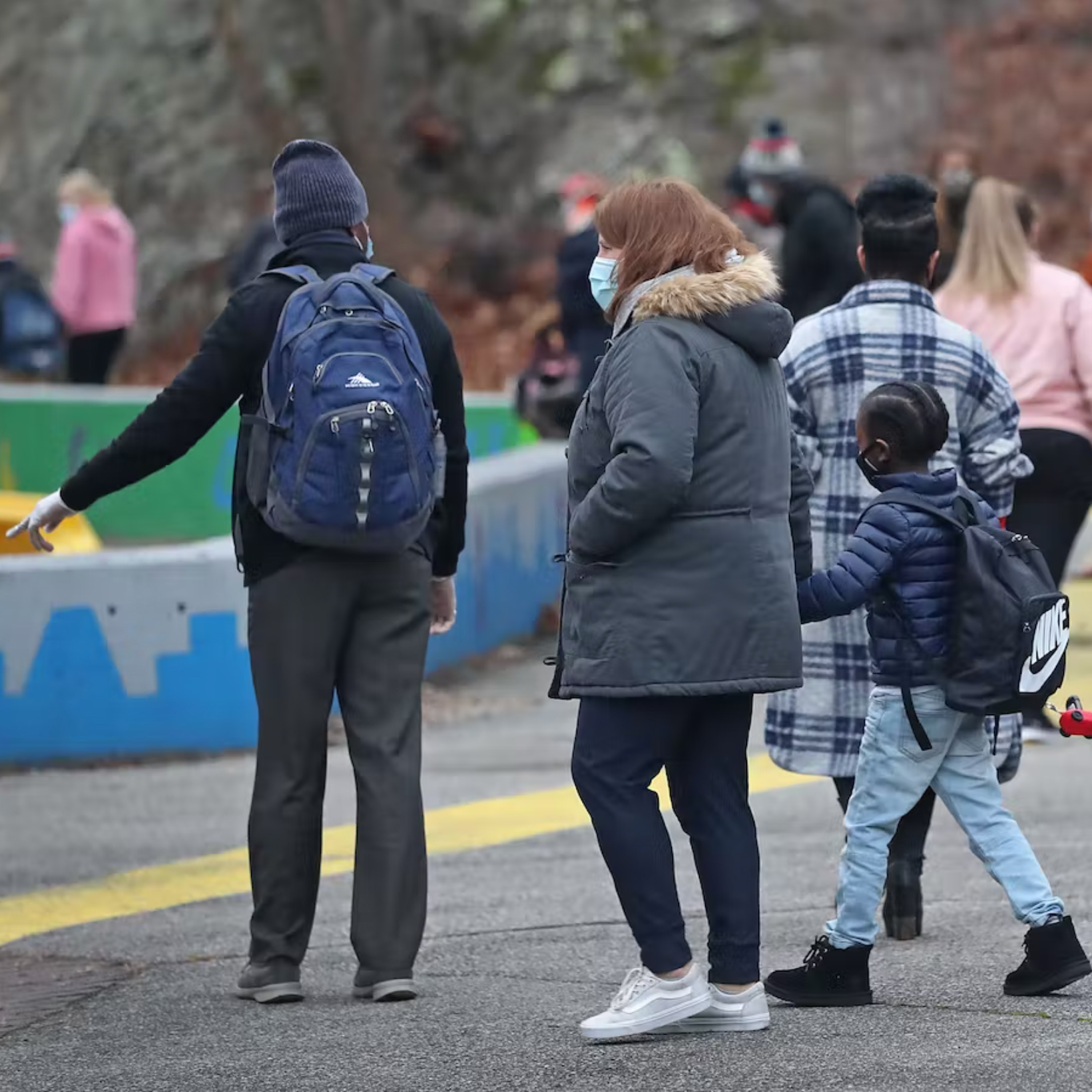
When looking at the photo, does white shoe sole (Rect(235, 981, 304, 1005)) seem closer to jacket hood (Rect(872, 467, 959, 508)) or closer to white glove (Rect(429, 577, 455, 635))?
white glove (Rect(429, 577, 455, 635))

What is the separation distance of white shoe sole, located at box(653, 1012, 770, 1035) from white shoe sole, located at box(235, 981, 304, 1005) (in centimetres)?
94

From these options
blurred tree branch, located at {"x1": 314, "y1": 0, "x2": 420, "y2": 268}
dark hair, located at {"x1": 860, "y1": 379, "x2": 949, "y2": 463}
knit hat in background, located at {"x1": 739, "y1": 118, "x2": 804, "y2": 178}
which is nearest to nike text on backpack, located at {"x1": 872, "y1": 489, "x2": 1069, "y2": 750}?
dark hair, located at {"x1": 860, "y1": 379, "x2": 949, "y2": 463}

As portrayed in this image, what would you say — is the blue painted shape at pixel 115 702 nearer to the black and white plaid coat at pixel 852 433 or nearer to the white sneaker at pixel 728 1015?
the black and white plaid coat at pixel 852 433

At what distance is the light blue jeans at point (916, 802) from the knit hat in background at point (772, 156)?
19.2 feet

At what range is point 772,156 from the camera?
11.3m

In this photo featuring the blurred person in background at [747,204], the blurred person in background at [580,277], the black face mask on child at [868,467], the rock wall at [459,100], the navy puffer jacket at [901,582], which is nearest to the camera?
the navy puffer jacket at [901,582]

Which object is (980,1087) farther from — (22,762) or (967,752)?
(22,762)

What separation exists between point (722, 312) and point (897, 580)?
757 millimetres

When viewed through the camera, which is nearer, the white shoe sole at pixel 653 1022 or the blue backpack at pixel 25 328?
the white shoe sole at pixel 653 1022

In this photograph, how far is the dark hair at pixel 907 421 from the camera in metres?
5.41

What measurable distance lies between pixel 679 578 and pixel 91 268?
45.5 feet

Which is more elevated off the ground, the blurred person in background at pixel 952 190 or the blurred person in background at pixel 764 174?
the blurred person in background at pixel 764 174

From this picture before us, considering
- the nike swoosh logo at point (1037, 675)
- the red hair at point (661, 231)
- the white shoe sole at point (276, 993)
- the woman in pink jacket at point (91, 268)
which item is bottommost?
the white shoe sole at point (276, 993)

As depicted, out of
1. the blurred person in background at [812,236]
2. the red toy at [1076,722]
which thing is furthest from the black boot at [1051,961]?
the blurred person in background at [812,236]
